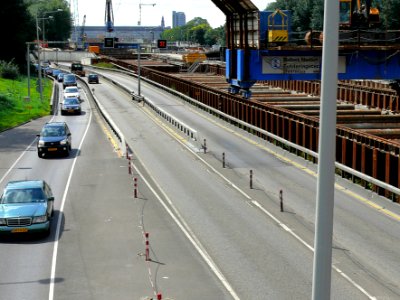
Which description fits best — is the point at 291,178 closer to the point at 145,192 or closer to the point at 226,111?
the point at 145,192

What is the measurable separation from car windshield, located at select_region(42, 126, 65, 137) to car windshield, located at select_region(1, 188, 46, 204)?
668 inches

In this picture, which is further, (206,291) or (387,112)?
(387,112)

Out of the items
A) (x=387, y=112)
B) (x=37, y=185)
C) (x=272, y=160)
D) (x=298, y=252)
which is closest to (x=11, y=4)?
(x=387, y=112)

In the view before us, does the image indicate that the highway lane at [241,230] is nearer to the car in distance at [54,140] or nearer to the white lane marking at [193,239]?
the white lane marking at [193,239]

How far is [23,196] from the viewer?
2230 cm

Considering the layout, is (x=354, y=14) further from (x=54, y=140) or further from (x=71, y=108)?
(x=71, y=108)

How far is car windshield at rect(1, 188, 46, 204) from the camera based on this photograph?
22031mm

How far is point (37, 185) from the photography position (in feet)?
75.9

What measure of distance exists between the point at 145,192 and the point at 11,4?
280 ft

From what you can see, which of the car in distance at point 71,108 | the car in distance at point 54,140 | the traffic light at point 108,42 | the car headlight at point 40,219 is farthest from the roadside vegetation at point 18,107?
the car headlight at point 40,219

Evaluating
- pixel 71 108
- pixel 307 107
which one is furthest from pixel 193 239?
pixel 71 108

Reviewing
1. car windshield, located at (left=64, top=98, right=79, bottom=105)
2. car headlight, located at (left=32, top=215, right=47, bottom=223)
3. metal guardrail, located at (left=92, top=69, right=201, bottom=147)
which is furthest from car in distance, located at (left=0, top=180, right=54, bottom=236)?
car windshield, located at (left=64, top=98, right=79, bottom=105)

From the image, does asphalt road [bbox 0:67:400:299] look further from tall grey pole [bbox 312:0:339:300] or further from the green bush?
the green bush

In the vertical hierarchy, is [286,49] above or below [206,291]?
above
